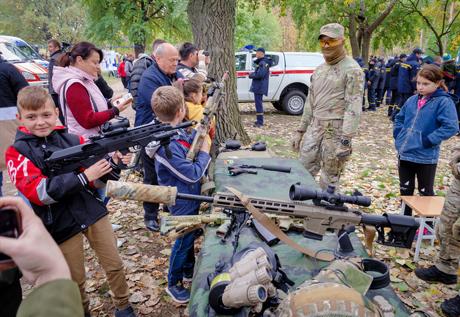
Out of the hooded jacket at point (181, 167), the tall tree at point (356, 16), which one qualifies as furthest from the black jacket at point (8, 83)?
the tall tree at point (356, 16)

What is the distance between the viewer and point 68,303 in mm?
934

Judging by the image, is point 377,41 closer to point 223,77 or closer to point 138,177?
point 223,77

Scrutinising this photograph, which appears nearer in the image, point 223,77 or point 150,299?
point 150,299

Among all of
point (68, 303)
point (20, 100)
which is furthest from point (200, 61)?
point (68, 303)

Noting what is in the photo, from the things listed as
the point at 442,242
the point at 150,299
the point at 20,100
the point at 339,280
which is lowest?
the point at 150,299

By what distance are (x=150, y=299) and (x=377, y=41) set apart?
1885cm

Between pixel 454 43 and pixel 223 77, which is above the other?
pixel 454 43

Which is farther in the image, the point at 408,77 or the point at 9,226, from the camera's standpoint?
the point at 408,77

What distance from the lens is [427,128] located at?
391cm

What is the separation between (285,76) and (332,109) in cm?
763

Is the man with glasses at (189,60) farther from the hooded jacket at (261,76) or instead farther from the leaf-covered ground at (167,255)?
the hooded jacket at (261,76)

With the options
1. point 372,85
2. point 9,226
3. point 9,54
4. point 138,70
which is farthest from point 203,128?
point 9,54

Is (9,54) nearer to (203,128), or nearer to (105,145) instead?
(203,128)

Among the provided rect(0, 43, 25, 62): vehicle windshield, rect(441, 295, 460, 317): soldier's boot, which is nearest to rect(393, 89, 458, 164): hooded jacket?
rect(441, 295, 460, 317): soldier's boot
